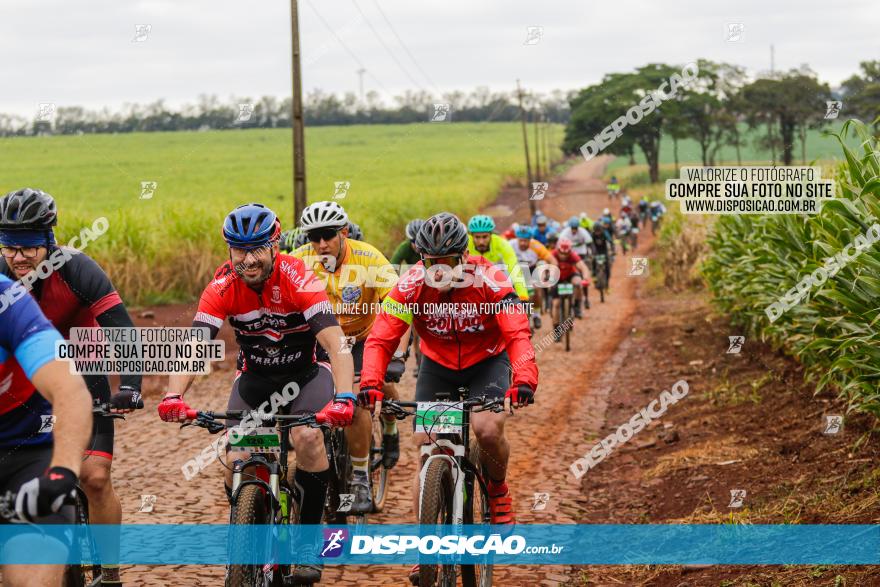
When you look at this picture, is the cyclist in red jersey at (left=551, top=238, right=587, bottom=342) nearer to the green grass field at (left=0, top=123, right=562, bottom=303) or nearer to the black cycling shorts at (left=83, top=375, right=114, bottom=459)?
the green grass field at (left=0, top=123, right=562, bottom=303)

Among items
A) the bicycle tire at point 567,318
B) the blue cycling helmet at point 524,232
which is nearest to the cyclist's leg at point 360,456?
the bicycle tire at point 567,318

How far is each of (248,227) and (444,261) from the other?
1258mm

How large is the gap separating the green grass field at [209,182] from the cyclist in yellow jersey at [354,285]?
1232 centimetres

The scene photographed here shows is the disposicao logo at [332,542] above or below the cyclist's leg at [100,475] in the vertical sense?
below

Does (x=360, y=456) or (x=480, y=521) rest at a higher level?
(x=360, y=456)

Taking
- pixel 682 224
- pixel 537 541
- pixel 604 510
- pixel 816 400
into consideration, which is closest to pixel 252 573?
pixel 537 541

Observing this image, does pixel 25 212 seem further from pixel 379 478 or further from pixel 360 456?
pixel 379 478

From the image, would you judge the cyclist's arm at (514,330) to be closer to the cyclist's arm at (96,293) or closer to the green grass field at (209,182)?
the cyclist's arm at (96,293)

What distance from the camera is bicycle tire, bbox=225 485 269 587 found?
201 inches

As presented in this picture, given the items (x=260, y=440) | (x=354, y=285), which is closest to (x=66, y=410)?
(x=260, y=440)

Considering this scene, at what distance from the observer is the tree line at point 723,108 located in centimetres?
3072

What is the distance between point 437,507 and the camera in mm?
5719

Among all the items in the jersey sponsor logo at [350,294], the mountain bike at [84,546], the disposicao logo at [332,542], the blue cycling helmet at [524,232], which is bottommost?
the disposicao logo at [332,542]

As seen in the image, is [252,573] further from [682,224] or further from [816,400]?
[682,224]
